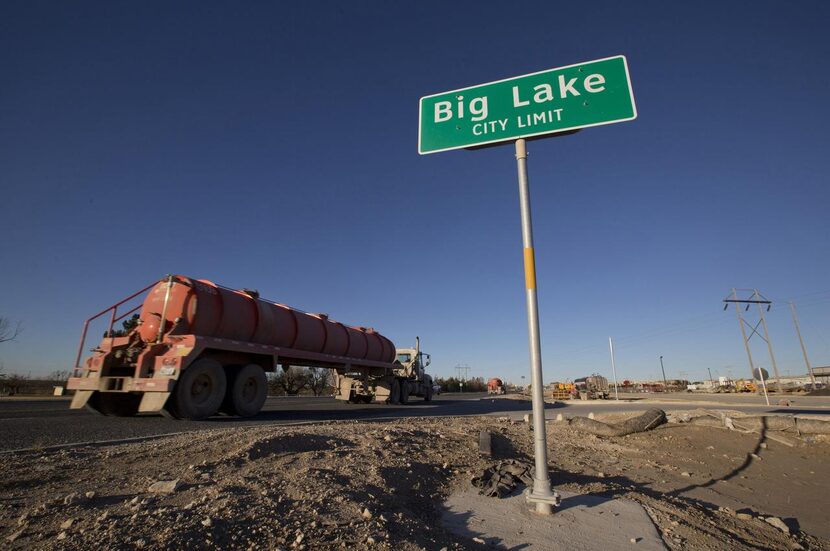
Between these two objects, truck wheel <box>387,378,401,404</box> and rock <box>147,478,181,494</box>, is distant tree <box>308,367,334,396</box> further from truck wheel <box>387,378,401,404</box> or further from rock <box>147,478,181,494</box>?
rock <box>147,478,181,494</box>

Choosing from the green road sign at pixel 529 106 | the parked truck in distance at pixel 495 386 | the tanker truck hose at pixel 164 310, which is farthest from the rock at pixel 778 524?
the parked truck in distance at pixel 495 386

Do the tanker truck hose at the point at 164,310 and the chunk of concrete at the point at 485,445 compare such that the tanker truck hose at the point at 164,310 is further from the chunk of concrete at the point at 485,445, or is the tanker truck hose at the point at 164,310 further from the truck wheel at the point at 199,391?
the chunk of concrete at the point at 485,445

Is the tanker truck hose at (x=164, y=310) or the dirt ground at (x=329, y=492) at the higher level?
the tanker truck hose at (x=164, y=310)

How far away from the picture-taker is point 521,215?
11.5 feet

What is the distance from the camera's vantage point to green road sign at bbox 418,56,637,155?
343 centimetres

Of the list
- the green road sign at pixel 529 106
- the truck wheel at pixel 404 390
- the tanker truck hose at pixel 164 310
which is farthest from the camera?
the truck wheel at pixel 404 390

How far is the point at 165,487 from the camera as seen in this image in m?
2.89

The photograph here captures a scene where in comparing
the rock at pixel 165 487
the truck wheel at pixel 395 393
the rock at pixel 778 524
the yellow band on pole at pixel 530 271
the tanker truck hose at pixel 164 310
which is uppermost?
the tanker truck hose at pixel 164 310

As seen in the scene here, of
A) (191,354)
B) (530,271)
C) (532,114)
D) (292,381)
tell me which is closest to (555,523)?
(530,271)

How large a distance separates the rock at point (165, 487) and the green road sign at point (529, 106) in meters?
3.22

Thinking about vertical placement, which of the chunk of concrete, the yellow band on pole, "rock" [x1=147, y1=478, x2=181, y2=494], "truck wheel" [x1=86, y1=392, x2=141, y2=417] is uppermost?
the yellow band on pole

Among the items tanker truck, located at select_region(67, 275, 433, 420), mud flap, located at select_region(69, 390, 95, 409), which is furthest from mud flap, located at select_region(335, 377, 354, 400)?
mud flap, located at select_region(69, 390, 95, 409)

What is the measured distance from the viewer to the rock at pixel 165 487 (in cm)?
284

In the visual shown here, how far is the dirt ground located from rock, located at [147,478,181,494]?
0.02 metres
